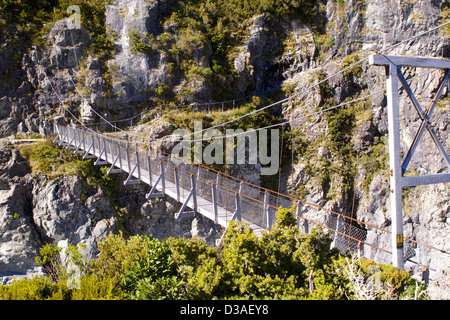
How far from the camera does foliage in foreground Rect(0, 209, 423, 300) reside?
2338mm

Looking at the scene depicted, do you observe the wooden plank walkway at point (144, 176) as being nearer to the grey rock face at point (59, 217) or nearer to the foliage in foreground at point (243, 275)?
the foliage in foreground at point (243, 275)

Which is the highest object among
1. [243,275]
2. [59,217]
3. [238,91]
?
[238,91]

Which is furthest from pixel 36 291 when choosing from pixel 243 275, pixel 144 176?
pixel 144 176

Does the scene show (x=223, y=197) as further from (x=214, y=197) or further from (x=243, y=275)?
(x=243, y=275)

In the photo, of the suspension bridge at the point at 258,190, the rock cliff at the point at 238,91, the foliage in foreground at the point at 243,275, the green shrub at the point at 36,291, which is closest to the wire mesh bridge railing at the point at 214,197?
the suspension bridge at the point at 258,190

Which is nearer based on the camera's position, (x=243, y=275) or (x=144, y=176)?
(x=243, y=275)

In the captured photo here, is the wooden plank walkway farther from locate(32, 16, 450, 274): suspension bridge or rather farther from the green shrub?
the green shrub

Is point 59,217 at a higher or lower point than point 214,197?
lower

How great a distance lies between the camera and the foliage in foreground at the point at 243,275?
234cm

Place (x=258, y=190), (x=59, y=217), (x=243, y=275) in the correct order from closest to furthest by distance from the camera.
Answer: (x=243, y=275) → (x=258, y=190) → (x=59, y=217)

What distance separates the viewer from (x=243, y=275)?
2.43 meters

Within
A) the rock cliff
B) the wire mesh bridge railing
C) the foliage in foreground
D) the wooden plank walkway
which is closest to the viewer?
the foliage in foreground

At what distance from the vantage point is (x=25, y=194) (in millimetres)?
9031

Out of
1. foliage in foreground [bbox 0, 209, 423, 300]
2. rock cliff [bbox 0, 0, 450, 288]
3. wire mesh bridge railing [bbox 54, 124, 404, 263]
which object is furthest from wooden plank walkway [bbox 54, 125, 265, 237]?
rock cliff [bbox 0, 0, 450, 288]
